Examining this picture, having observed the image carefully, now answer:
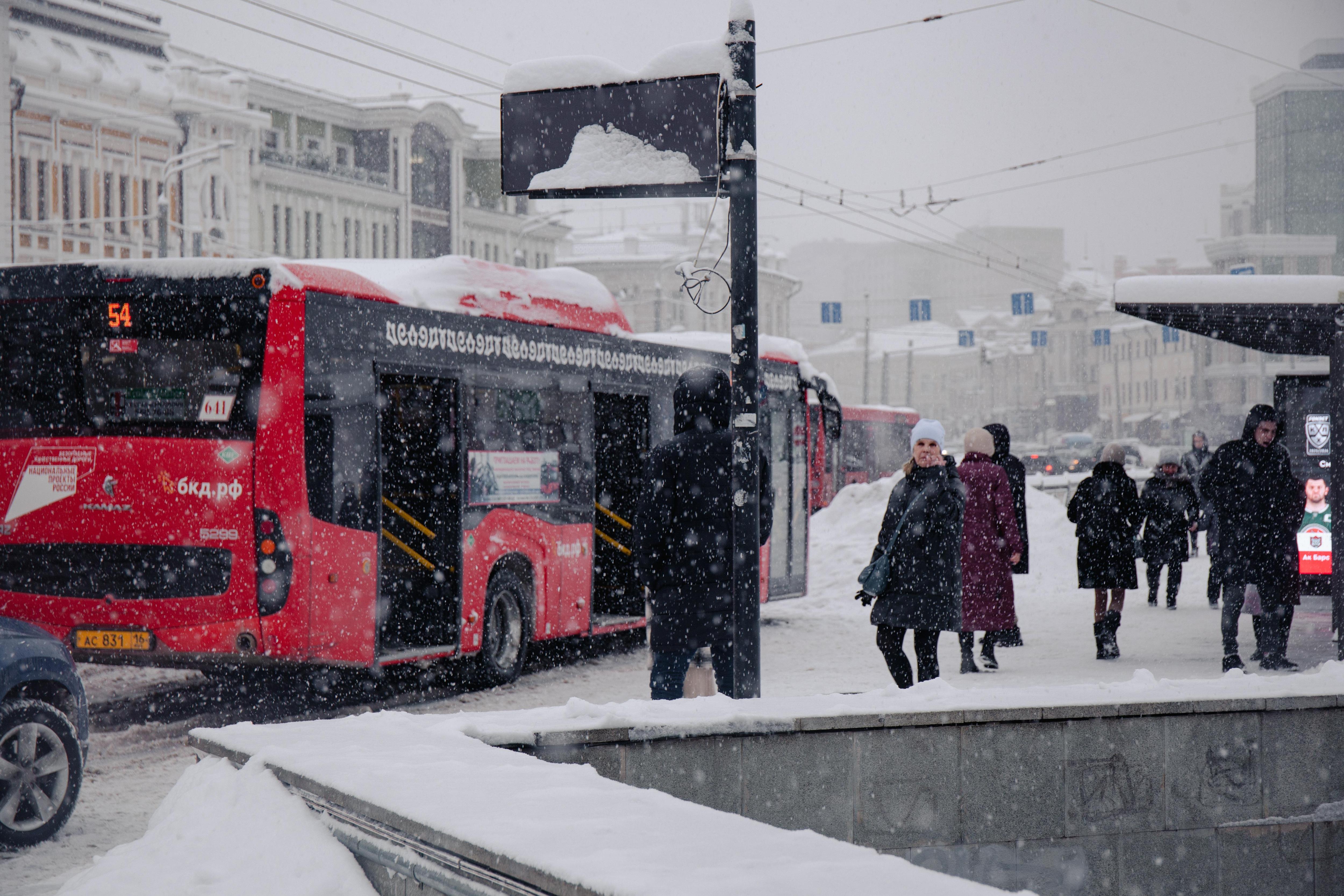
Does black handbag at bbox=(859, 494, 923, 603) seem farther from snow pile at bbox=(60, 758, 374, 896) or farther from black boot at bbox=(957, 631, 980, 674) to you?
snow pile at bbox=(60, 758, 374, 896)

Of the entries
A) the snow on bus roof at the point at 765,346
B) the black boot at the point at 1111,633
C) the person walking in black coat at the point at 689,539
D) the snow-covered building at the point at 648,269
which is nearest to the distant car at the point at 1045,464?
the snow-covered building at the point at 648,269

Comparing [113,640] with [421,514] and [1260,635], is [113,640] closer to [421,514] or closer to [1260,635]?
[421,514]

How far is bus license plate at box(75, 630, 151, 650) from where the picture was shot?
949 centimetres

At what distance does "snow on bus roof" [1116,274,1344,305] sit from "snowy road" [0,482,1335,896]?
106 inches

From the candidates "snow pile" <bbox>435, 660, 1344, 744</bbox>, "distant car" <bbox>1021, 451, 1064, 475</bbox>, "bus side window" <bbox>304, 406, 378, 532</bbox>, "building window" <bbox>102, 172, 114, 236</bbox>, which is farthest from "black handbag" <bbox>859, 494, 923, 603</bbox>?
"distant car" <bbox>1021, 451, 1064, 475</bbox>

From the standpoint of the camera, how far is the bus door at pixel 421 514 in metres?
11.0

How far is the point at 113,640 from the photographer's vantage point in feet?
31.2

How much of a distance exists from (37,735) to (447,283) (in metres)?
5.59

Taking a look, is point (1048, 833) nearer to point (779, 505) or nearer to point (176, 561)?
point (176, 561)

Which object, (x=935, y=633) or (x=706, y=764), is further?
(x=935, y=633)

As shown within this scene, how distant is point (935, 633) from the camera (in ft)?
26.1

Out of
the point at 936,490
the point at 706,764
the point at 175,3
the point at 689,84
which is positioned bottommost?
the point at 706,764

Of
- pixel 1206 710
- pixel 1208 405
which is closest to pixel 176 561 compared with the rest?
pixel 1206 710

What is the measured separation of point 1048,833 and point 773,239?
86226mm
